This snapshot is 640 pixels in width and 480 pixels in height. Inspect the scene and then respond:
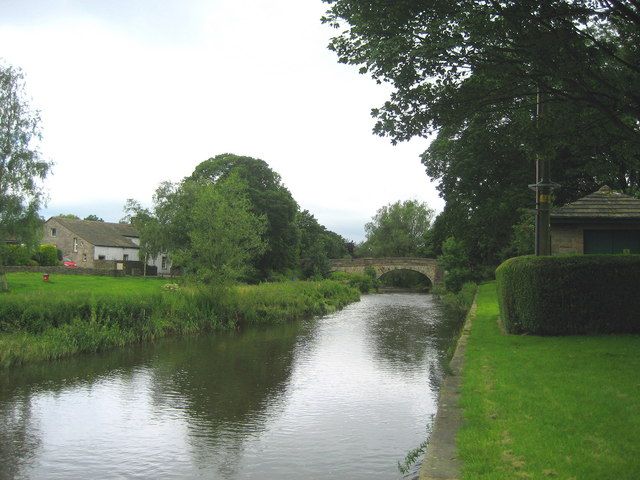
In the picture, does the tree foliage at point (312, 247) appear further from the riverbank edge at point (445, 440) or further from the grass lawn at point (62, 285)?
the riverbank edge at point (445, 440)

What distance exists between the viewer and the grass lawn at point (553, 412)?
529 cm

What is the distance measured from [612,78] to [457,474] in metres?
7.28

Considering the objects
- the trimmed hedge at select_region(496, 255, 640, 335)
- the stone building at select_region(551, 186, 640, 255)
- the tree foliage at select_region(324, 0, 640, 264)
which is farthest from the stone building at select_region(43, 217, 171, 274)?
the tree foliage at select_region(324, 0, 640, 264)

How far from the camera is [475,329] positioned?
16453 millimetres

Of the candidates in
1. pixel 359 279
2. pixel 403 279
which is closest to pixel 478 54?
pixel 359 279

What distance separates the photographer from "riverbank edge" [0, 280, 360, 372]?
1594 centimetres

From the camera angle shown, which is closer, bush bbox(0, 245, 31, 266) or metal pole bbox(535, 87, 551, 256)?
metal pole bbox(535, 87, 551, 256)

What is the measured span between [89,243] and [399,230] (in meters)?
47.0

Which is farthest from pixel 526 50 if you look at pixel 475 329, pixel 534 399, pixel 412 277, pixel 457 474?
pixel 412 277

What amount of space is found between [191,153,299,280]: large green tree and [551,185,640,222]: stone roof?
118 ft

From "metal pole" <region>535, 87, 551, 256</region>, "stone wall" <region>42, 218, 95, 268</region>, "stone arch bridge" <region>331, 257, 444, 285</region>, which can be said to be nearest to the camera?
"metal pole" <region>535, 87, 551, 256</region>

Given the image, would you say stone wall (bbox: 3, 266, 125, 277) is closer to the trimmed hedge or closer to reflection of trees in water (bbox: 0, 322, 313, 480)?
reflection of trees in water (bbox: 0, 322, 313, 480)

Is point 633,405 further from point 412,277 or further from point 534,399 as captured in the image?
point 412,277

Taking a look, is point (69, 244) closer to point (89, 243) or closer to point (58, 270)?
point (89, 243)
